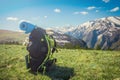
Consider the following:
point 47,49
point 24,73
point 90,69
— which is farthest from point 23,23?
point 90,69

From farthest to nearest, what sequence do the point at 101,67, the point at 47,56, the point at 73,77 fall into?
the point at 101,67
the point at 47,56
the point at 73,77

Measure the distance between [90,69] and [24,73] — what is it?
5145 millimetres

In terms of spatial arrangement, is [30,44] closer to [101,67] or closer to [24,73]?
[24,73]

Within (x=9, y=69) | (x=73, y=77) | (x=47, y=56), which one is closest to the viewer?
(x=73, y=77)

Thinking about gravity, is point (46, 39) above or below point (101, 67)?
above

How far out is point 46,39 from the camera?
13328 mm

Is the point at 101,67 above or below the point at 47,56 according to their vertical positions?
below

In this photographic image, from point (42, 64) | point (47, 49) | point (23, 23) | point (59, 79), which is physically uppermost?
point (23, 23)

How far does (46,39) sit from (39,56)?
1372mm

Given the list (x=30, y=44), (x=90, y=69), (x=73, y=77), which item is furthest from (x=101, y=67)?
(x=30, y=44)

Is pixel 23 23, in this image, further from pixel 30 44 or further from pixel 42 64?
pixel 42 64

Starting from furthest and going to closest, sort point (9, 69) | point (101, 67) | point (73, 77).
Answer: point (9, 69) → point (101, 67) → point (73, 77)

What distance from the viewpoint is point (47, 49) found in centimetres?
A: 1338

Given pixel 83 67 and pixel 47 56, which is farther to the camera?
pixel 83 67
